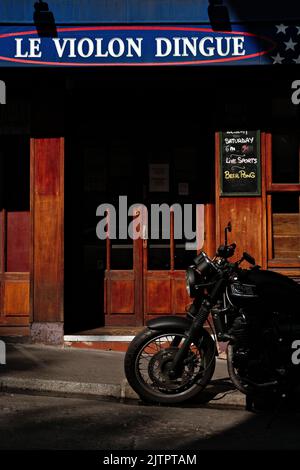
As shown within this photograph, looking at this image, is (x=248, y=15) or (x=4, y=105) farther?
(x=4, y=105)

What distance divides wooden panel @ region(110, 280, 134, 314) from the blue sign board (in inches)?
113

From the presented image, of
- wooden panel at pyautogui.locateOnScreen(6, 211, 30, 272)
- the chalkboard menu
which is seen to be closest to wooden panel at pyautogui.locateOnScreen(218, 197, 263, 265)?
the chalkboard menu

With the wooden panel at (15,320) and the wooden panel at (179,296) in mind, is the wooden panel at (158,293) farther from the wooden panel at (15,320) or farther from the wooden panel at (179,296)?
the wooden panel at (15,320)

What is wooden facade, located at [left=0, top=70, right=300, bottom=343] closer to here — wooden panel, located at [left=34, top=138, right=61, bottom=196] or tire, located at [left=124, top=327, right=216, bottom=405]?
wooden panel, located at [left=34, top=138, right=61, bottom=196]

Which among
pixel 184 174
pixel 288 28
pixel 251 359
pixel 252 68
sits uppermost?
pixel 288 28

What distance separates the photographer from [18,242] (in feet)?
27.1

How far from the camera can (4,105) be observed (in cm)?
808

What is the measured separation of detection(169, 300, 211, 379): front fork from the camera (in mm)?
5387

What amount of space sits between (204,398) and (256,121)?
3.71 meters

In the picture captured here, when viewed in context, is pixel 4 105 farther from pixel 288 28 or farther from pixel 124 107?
pixel 288 28

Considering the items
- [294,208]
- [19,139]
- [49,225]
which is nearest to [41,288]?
[49,225]

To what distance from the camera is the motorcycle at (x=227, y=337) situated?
207 inches

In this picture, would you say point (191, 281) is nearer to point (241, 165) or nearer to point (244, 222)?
point (244, 222)

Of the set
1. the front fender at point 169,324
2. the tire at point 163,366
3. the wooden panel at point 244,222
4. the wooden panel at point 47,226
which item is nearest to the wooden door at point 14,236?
the wooden panel at point 47,226
